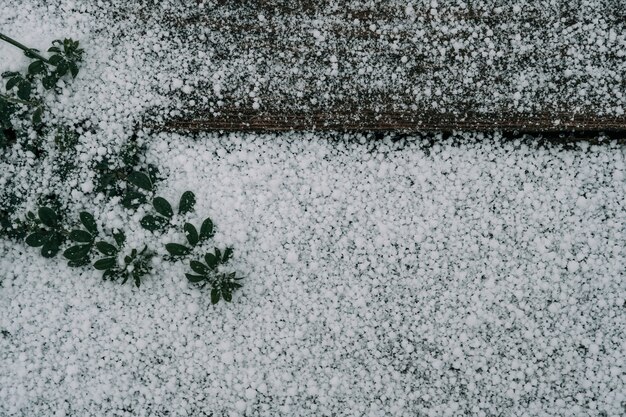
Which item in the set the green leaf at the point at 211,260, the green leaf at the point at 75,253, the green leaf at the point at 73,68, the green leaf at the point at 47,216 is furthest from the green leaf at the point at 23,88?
the green leaf at the point at 211,260

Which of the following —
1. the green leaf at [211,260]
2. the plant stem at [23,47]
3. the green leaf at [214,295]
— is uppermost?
the plant stem at [23,47]

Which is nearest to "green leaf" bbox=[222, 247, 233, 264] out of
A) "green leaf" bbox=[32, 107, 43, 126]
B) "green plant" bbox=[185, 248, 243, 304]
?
"green plant" bbox=[185, 248, 243, 304]

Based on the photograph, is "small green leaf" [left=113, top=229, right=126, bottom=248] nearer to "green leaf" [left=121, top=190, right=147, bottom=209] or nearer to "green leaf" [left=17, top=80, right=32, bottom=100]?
"green leaf" [left=121, top=190, right=147, bottom=209]

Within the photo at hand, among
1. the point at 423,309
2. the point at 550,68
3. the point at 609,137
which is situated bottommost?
the point at 423,309

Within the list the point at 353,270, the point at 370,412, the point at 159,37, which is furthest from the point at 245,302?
the point at 159,37

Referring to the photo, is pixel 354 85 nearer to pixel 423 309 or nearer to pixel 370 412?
pixel 423 309

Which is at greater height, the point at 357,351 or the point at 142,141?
the point at 142,141

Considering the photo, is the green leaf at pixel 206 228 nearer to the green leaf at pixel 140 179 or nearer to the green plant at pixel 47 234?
the green leaf at pixel 140 179
